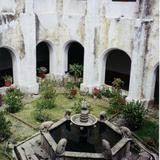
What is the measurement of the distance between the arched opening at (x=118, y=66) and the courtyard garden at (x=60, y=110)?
130 inches

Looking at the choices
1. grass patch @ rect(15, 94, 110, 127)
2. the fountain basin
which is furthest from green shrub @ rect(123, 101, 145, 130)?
grass patch @ rect(15, 94, 110, 127)

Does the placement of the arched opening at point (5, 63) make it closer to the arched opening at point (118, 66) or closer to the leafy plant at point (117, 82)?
the arched opening at point (118, 66)

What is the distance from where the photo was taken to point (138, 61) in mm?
13969

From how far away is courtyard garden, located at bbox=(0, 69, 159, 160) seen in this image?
11476 millimetres

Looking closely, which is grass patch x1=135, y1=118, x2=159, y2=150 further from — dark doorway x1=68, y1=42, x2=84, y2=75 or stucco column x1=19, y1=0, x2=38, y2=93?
dark doorway x1=68, y1=42, x2=84, y2=75

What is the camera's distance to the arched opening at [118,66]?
19250 millimetres

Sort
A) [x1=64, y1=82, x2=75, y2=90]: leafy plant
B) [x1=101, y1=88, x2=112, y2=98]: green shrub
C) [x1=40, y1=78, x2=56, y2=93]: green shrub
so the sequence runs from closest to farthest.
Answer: [x1=101, y1=88, x2=112, y2=98]: green shrub < [x1=40, y1=78, x2=56, y2=93]: green shrub < [x1=64, y1=82, x2=75, y2=90]: leafy plant

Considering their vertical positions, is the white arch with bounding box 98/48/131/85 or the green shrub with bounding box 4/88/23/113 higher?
the white arch with bounding box 98/48/131/85

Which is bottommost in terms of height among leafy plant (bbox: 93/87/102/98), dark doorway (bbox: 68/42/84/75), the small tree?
leafy plant (bbox: 93/87/102/98)

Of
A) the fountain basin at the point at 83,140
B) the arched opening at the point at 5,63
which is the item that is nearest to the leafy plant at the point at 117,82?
the fountain basin at the point at 83,140

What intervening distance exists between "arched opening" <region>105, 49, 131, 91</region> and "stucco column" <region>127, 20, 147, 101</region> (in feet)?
14.9

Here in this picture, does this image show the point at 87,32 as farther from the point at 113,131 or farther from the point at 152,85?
the point at 113,131

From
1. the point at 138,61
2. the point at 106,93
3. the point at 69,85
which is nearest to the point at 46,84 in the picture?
the point at 69,85

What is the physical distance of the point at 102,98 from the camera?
52.5 ft
